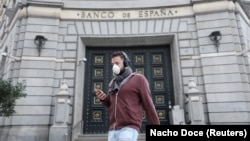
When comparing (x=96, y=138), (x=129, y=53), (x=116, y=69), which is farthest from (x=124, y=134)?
(x=129, y=53)

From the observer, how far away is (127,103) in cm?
357

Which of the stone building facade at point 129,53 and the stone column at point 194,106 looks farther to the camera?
the stone building facade at point 129,53

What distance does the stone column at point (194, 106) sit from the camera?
1088 cm

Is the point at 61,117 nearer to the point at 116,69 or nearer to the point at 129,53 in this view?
the point at 129,53

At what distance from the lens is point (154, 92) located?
13125mm

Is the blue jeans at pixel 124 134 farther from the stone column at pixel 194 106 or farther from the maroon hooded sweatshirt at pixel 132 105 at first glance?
the stone column at pixel 194 106

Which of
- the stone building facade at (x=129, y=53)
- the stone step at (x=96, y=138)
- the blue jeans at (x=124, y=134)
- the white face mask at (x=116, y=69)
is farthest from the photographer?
the stone building facade at (x=129, y=53)

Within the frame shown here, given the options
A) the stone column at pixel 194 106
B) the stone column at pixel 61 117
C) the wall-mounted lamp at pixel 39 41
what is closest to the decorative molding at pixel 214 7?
the stone column at pixel 194 106

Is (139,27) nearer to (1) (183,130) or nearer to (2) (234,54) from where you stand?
(2) (234,54)

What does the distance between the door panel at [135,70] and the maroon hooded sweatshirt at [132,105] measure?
29.9 feet

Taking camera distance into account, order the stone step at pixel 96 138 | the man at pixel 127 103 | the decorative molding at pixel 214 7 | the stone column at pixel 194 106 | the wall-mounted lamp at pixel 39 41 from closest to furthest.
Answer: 1. the man at pixel 127 103
2. the stone step at pixel 96 138
3. the stone column at pixel 194 106
4. the wall-mounted lamp at pixel 39 41
5. the decorative molding at pixel 214 7

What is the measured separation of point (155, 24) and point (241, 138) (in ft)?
34.9

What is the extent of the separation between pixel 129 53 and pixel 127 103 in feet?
34.5

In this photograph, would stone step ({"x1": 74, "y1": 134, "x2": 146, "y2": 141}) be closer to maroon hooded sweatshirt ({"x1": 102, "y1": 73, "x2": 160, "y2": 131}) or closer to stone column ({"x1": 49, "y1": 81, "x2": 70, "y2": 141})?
stone column ({"x1": 49, "y1": 81, "x2": 70, "y2": 141})
